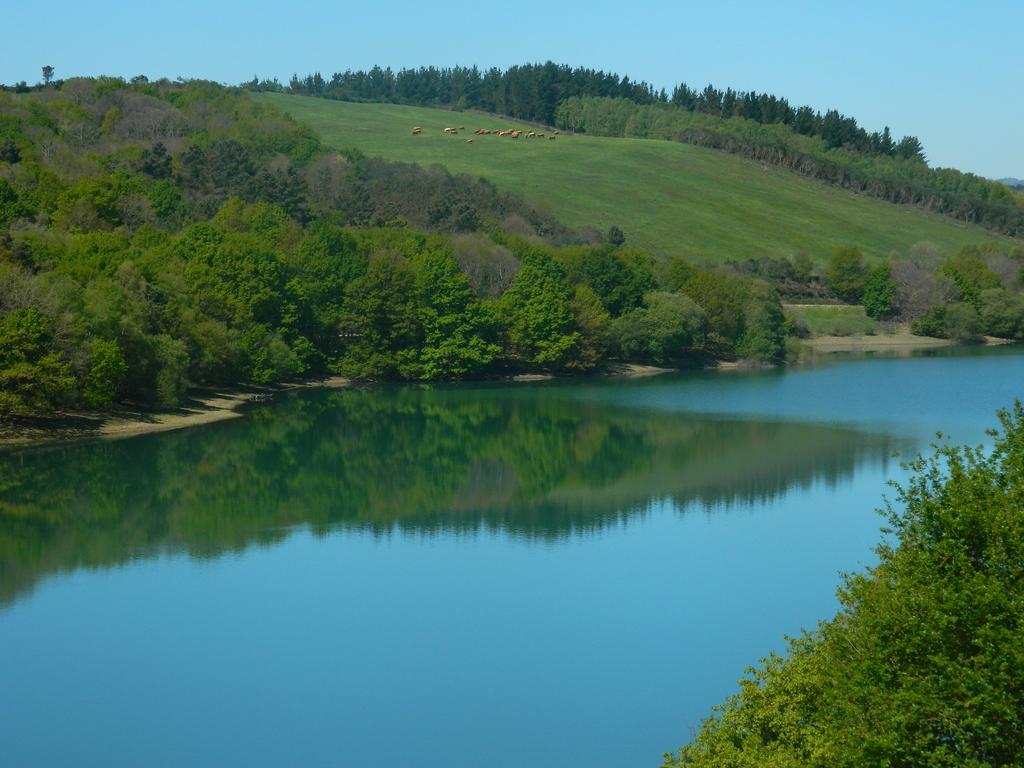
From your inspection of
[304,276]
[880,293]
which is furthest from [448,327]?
[880,293]

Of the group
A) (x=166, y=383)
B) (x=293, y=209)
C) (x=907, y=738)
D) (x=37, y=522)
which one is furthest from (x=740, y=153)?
(x=907, y=738)

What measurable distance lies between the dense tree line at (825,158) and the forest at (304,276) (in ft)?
99.8

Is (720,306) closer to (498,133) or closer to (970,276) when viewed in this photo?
(970,276)

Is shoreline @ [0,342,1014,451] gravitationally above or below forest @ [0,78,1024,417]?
below

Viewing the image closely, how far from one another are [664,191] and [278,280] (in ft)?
248

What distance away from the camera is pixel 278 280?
82.8 m

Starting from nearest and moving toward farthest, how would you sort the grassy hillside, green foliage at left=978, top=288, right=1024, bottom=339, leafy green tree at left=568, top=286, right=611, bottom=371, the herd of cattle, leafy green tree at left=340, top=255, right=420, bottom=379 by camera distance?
1. leafy green tree at left=340, top=255, right=420, bottom=379
2. leafy green tree at left=568, top=286, right=611, bottom=371
3. green foliage at left=978, top=288, right=1024, bottom=339
4. the grassy hillside
5. the herd of cattle

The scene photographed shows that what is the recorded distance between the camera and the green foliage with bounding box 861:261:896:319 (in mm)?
122000

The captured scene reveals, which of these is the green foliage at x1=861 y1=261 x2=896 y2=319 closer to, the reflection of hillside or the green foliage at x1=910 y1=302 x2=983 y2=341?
the green foliage at x1=910 y1=302 x2=983 y2=341

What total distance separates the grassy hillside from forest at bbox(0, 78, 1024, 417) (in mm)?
7443

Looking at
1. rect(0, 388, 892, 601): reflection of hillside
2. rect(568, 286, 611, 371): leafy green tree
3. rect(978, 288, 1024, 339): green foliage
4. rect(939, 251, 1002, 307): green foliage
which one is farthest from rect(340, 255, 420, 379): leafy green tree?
rect(978, 288, 1024, 339): green foliage

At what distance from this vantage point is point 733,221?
469 ft

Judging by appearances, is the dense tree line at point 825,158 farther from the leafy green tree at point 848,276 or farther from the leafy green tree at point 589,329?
the leafy green tree at point 589,329

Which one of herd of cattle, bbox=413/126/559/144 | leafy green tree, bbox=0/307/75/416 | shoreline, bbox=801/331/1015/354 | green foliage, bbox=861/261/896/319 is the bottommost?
shoreline, bbox=801/331/1015/354
